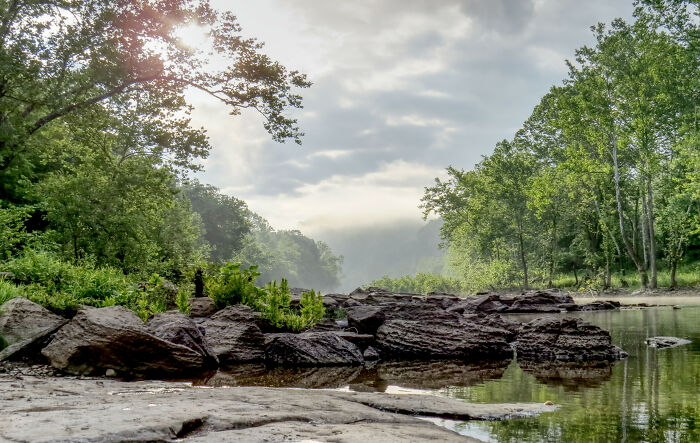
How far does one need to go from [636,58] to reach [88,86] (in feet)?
117

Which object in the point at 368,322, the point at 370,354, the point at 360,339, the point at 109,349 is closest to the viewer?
the point at 109,349

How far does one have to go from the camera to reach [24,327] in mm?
8055

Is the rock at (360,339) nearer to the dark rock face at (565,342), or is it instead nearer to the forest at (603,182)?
the dark rock face at (565,342)

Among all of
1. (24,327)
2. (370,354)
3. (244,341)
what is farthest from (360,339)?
(24,327)

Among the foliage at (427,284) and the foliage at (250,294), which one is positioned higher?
the foliage at (250,294)

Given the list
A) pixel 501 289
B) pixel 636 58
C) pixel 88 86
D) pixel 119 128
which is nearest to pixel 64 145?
pixel 119 128

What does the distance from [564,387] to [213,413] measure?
195 inches

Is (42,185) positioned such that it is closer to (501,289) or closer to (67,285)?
(67,285)

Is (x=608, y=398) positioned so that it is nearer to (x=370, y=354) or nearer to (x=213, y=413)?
(x=213, y=413)

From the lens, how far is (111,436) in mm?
3141

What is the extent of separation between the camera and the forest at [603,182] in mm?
32812

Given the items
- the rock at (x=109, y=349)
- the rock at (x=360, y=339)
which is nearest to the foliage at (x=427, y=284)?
the rock at (x=360, y=339)

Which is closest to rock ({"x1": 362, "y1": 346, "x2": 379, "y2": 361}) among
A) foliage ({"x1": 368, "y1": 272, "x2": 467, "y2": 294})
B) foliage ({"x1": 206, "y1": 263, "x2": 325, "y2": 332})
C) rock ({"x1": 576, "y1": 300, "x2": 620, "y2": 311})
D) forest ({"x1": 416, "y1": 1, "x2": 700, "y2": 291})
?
foliage ({"x1": 206, "y1": 263, "x2": 325, "y2": 332})

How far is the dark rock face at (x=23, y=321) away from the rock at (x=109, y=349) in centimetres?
79
